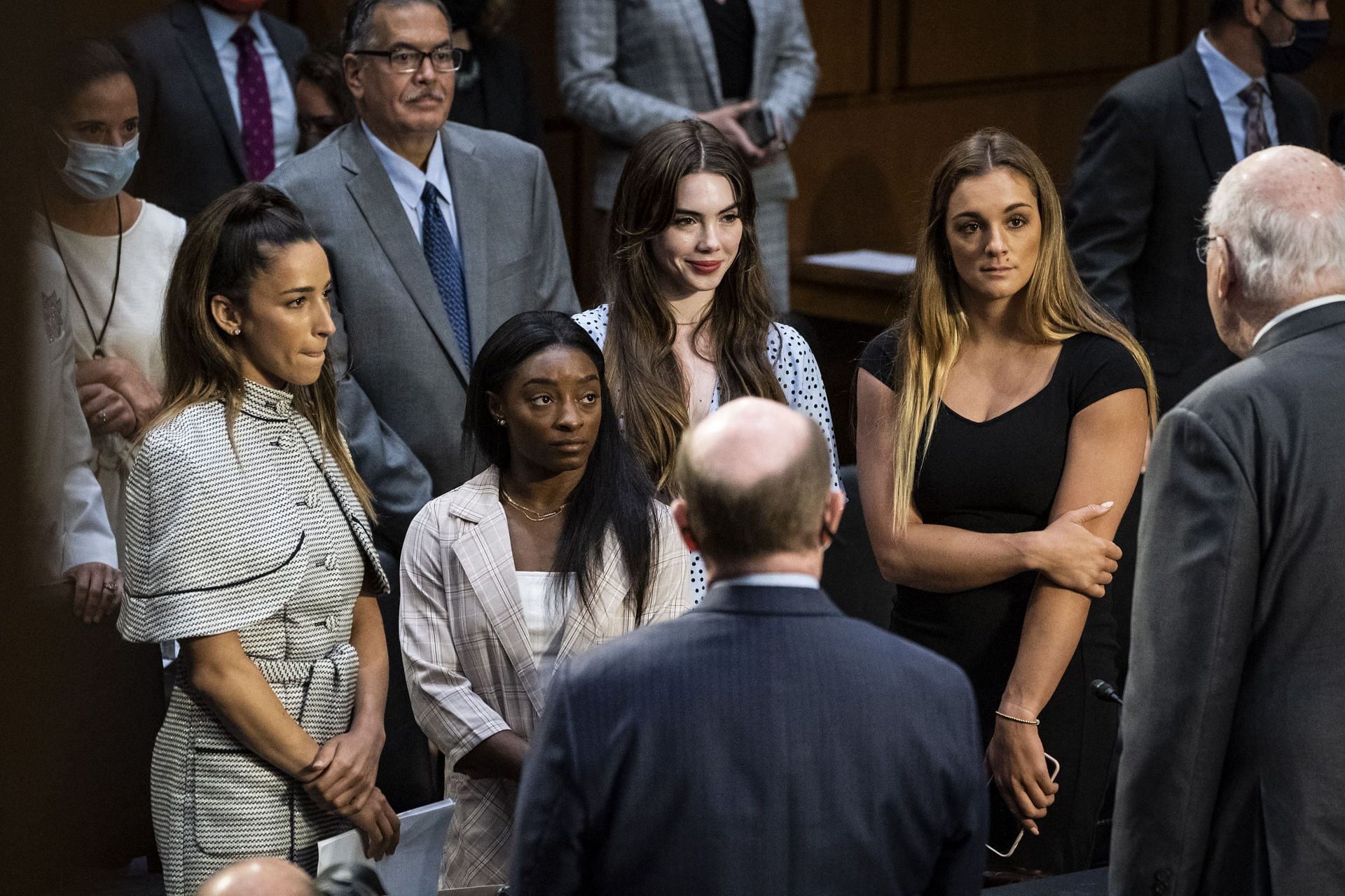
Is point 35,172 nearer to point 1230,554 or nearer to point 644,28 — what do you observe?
point 1230,554

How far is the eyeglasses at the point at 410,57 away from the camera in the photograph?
108 inches

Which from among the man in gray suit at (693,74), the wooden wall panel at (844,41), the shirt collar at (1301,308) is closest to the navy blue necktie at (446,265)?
the man in gray suit at (693,74)

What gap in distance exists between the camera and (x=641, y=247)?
239cm

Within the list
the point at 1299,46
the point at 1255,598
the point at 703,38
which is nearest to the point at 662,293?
the point at 1255,598

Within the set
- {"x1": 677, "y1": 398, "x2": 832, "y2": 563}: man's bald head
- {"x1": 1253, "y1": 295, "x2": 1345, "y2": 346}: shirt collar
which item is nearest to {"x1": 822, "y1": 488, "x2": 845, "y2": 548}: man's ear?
{"x1": 677, "y1": 398, "x2": 832, "y2": 563}: man's bald head

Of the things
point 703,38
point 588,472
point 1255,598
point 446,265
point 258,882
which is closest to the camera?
point 258,882

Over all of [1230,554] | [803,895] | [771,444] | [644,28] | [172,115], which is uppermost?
[644,28]

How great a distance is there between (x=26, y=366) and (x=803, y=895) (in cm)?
93

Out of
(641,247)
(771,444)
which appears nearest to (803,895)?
(771,444)

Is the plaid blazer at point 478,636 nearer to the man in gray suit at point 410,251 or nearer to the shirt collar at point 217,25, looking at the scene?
the man in gray suit at point 410,251

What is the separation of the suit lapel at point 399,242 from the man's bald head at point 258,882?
169cm

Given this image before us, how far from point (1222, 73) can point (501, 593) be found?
8.35 ft

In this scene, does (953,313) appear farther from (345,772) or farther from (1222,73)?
(1222,73)

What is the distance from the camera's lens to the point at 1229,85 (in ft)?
11.7
